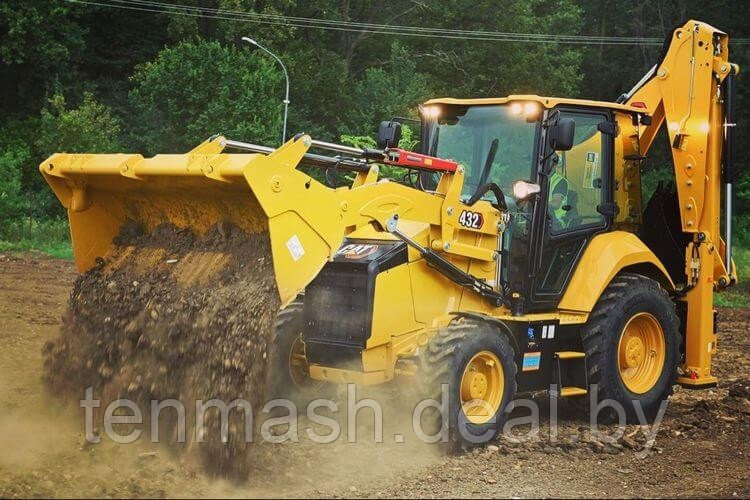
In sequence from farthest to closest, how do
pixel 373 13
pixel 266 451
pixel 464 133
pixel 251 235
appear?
pixel 373 13 → pixel 464 133 → pixel 251 235 → pixel 266 451

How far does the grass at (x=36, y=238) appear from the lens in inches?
936

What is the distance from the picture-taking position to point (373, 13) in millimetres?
47875

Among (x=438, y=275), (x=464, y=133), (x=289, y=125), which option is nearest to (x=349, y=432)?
(x=438, y=275)

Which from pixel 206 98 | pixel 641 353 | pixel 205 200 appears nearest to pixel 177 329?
pixel 205 200

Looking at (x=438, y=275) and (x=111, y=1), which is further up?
(x=111, y=1)

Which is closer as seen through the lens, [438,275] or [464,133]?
[438,275]

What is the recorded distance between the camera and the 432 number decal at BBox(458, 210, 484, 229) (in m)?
8.37

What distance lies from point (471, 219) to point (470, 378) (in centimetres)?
131

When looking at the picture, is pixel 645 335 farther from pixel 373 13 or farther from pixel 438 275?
pixel 373 13

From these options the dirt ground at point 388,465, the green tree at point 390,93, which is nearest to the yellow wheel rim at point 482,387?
the dirt ground at point 388,465

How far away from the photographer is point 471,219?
8414 mm

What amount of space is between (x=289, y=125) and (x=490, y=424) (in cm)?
3483

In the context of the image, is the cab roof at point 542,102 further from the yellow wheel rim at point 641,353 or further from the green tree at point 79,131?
the green tree at point 79,131

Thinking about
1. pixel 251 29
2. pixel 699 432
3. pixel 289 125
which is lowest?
pixel 699 432
